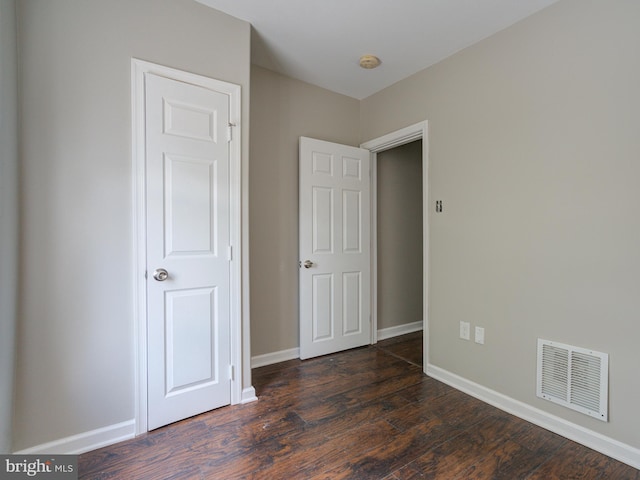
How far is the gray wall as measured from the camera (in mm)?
3596

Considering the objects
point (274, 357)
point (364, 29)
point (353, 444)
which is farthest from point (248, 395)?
point (364, 29)

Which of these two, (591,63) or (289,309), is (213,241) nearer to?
(289,309)

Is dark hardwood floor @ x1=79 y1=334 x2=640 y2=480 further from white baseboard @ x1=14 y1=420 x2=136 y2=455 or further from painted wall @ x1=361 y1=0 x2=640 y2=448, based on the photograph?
Answer: painted wall @ x1=361 y1=0 x2=640 y2=448

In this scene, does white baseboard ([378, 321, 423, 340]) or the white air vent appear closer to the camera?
the white air vent

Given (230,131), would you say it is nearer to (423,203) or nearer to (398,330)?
(423,203)

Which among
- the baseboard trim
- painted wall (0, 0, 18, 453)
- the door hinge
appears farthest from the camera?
the baseboard trim

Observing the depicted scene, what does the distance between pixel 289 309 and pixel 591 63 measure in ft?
9.11

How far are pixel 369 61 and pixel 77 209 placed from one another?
237 centimetres

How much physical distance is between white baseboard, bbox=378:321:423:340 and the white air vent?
1726 mm

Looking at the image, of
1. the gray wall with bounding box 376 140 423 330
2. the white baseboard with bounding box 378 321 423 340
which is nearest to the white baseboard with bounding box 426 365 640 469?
the white baseboard with bounding box 378 321 423 340

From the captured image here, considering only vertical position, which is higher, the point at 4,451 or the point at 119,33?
the point at 119,33

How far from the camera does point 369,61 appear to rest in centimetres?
262

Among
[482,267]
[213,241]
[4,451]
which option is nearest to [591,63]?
[482,267]

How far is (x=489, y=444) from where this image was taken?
1777 mm
